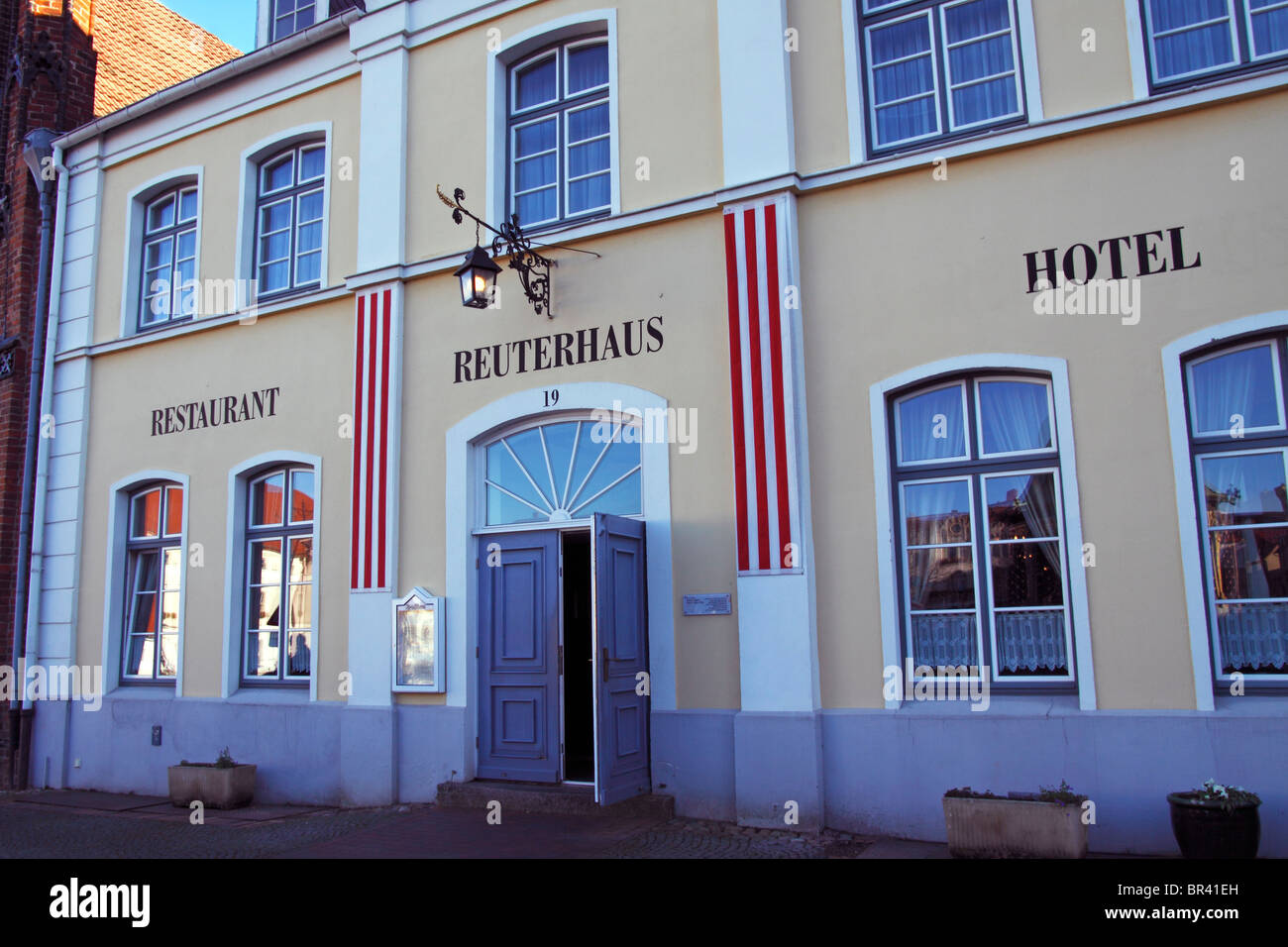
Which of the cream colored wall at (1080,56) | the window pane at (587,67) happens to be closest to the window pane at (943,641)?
the cream colored wall at (1080,56)

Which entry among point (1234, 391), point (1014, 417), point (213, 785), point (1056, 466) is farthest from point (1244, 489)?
point (213, 785)

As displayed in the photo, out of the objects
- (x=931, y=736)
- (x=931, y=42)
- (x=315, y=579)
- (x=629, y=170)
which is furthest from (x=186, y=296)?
(x=931, y=736)

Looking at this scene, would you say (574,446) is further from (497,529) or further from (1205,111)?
(1205,111)

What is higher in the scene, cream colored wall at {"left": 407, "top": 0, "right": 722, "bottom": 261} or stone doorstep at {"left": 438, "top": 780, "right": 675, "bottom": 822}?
cream colored wall at {"left": 407, "top": 0, "right": 722, "bottom": 261}

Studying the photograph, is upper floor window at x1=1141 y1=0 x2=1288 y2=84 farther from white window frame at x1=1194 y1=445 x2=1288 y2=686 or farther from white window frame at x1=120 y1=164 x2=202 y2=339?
white window frame at x1=120 y1=164 x2=202 y2=339

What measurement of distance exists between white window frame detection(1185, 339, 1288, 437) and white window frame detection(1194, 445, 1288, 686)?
0.43 ft

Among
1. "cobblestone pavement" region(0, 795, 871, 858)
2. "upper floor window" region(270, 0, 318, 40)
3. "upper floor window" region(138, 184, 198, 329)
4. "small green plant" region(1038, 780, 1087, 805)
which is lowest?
"cobblestone pavement" region(0, 795, 871, 858)

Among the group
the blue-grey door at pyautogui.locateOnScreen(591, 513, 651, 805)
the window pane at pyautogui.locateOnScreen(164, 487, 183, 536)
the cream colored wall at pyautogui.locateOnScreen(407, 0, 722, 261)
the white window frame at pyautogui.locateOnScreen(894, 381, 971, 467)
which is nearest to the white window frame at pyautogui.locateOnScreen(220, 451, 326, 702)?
the window pane at pyautogui.locateOnScreen(164, 487, 183, 536)

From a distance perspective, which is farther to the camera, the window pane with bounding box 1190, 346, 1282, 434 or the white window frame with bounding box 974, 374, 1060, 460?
the white window frame with bounding box 974, 374, 1060, 460

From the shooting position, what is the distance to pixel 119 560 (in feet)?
39.6

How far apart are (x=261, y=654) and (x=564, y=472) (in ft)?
13.5

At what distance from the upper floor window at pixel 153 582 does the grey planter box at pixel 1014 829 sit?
8.57m

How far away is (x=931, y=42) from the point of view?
834cm

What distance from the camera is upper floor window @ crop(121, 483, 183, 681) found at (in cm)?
1168
